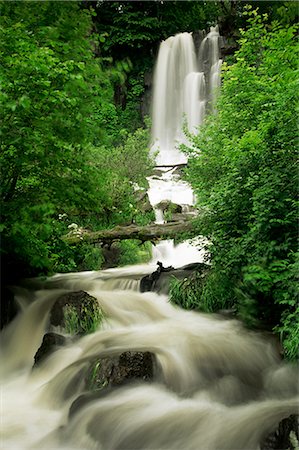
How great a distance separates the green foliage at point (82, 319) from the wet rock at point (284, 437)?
333 cm

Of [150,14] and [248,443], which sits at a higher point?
[150,14]

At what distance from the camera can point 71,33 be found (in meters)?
6.28

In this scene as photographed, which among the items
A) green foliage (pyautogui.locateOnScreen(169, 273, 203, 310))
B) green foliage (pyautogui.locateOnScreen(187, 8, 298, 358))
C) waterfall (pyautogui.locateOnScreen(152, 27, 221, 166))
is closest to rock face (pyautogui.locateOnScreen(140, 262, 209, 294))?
green foliage (pyautogui.locateOnScreen(169, 273, 203, 310))

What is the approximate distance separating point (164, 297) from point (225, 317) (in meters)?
1.50

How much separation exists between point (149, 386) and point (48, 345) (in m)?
1.79

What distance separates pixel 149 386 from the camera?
4855 millimetres

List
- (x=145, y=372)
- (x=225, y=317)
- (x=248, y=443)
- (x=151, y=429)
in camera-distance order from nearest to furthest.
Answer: (x=248, y=443), (x=151, y=429), (x=145, y=372), (x=225, y=317)

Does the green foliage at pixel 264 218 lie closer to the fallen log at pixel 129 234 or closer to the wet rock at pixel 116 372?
the wet rock at pixel 116 372

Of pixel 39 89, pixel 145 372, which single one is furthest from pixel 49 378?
pixel 39 89

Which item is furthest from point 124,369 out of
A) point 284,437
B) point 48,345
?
point 284,437

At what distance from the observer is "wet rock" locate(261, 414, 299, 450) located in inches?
137

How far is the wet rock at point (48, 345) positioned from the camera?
5.87 metres

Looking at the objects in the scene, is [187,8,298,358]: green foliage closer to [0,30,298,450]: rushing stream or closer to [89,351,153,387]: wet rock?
[0,30,298,450]: rushing stream

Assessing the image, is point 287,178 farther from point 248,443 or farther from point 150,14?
point 150,14
